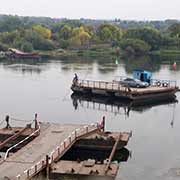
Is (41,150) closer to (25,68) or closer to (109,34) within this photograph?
(25,68)

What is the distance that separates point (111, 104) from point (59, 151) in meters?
28.2

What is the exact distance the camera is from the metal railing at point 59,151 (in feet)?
95.0

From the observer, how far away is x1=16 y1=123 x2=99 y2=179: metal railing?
28947 millimetres

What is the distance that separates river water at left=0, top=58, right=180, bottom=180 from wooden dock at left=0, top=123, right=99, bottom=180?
433 cm

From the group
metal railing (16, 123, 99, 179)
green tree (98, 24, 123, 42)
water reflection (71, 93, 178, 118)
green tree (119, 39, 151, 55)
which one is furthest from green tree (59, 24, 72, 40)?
metal railing (16, 123, 99, 179)

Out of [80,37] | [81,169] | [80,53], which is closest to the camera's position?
[81,169]

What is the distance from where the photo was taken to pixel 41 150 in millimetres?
34156

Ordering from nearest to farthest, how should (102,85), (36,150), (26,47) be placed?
(36,150), (102,85), (26,47)

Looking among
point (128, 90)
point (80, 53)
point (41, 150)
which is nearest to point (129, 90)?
point (128, 90)

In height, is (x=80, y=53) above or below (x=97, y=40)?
below

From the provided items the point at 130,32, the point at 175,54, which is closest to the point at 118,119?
the point at 175,54

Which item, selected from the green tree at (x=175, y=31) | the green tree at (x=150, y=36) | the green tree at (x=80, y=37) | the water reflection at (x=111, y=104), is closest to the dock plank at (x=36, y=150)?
the water reflection at (x=111, y=104)

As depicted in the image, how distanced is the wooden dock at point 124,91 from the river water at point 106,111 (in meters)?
2.09

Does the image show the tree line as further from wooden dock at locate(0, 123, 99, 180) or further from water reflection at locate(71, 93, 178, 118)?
wooden dock at locate(0, 123, 99, 180)
